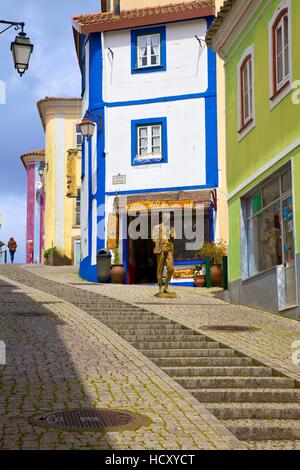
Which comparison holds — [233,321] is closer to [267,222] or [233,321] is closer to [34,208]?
[267,222]

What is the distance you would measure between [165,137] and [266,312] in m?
11.5

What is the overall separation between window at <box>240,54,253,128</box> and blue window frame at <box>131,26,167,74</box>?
906 cm

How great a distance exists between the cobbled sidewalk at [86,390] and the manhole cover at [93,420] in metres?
0.12

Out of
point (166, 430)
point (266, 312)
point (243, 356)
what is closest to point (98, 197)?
point (266, 312)

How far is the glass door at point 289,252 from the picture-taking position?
1448cm

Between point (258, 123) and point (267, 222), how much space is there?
2.14 metres

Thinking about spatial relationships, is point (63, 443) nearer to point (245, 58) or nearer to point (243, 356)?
point (243, 356)

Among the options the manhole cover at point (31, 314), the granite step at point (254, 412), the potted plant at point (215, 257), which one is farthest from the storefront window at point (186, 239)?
the granite step at point (254, 412)

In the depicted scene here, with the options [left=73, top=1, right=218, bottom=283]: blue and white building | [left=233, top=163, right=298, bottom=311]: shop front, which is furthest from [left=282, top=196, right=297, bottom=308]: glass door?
[left=73, top=1, right=218, bottom=283]: blue and white building

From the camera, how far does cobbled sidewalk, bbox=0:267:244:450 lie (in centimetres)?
623

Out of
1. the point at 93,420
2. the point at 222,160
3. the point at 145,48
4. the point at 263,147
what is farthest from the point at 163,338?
the point at 145,48

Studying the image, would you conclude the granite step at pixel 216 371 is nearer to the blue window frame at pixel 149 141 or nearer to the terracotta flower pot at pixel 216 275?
the terracotta flower pot at pixel 216 275

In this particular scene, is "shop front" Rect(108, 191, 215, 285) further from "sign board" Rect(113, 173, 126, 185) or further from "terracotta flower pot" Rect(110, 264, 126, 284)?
"sign board" Rect(113, 173, 126, 185)
